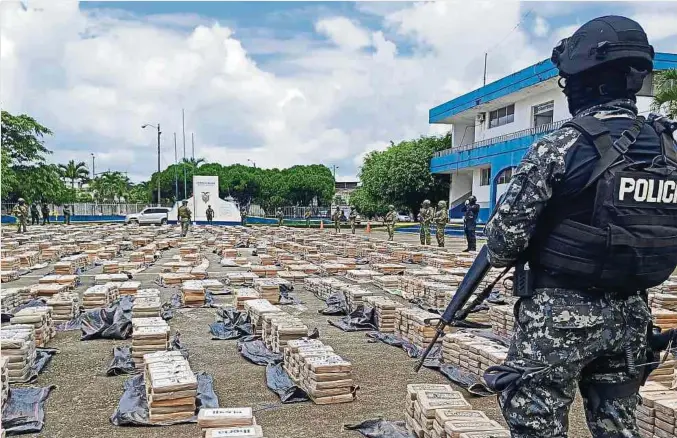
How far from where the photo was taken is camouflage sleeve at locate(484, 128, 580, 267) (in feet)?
7.46

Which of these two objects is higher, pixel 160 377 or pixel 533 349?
pixel 533 349

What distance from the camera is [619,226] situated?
2.22m

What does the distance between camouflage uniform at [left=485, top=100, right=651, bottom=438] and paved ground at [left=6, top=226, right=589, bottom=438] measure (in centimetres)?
237

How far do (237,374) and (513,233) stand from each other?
4.44 metres

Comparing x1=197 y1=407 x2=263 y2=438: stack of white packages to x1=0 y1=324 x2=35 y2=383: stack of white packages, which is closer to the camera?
x1=197 y1=407 x2=263 y2=438: stack of white packages

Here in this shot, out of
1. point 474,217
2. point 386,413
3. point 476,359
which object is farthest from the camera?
point 474,217

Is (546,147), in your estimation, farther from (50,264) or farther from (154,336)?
(50,264)

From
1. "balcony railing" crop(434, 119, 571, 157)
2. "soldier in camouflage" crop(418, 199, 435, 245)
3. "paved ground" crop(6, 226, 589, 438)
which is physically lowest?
"paved ground" crop(6, 226, 589, 438)

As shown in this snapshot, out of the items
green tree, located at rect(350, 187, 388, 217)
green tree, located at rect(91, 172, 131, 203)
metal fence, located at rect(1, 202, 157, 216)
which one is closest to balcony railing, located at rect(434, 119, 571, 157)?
green tree, located at rect(350, 187, 388, 217)

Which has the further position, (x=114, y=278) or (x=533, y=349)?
(x=114, y=278)

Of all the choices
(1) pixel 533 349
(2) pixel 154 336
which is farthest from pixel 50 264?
(1) pixel 533 349

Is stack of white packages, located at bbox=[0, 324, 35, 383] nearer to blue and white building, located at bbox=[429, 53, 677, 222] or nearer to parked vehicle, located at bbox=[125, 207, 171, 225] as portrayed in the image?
blue and white building, located at bbox=[429, 53, 677, 222]

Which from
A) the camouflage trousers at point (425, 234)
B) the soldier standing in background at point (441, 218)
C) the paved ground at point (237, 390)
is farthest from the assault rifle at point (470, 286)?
the camouflage trousers at point (425, 234)

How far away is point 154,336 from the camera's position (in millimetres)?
6160
